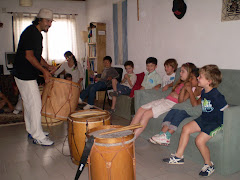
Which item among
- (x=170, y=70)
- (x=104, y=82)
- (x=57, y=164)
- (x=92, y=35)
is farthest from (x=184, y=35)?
(x=92, y=35)

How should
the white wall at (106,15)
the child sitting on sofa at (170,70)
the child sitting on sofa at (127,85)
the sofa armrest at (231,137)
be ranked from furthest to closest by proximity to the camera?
the white wall at (106,15) < the child sitting on sofa at (127,85) < the child sitting on sofa at (170,70) < the sofa armrest at (231,137)

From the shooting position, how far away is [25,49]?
278cm

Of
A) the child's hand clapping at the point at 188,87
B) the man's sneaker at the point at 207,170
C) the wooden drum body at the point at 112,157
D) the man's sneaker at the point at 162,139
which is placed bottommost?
the man's sneaker at the point at 207,170

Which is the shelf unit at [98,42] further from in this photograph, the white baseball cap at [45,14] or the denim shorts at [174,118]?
the denim shorts at [174,118]

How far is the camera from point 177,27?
3.72m

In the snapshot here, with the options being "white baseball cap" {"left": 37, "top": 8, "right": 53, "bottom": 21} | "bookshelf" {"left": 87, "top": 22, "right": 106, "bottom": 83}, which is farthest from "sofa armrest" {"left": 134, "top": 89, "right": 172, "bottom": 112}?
"bookshelf" {"left": 87, "top": 22, "right": 106, "bottom": 83}

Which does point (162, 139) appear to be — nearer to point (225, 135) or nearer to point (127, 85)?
point (225, 135)

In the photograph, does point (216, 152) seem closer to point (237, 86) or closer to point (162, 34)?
point (237, 86)

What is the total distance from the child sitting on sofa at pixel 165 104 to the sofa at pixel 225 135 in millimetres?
83

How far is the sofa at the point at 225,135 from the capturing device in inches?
82.7

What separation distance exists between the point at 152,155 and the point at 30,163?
51.4 inches

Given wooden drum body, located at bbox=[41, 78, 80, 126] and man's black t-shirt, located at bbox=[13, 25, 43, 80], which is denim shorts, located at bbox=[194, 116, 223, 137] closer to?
wooden drum body, located at bbox=[41, 78, 80, 126]

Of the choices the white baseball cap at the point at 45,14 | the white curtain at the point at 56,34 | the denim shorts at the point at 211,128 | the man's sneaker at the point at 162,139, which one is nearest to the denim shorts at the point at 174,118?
the man's sneaker at the point at 162,139

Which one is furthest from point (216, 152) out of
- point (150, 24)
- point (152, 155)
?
point (150, 24)
